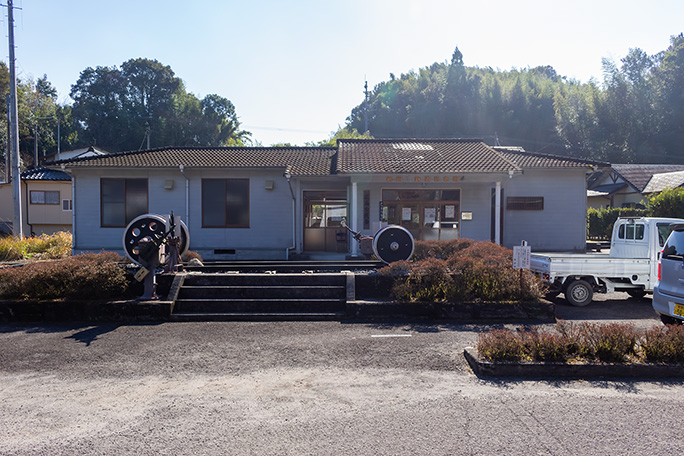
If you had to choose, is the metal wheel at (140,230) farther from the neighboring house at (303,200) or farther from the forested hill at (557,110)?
the forested hill at (557,110)

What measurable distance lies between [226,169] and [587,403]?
556 inches

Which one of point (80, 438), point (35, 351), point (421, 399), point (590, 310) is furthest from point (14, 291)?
point (590, 310)

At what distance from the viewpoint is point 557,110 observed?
51344 mm

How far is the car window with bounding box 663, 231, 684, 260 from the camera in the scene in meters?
7.03

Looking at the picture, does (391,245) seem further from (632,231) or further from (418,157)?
(418,157)

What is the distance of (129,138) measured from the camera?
54469 mm

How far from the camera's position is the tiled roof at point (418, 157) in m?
15.9

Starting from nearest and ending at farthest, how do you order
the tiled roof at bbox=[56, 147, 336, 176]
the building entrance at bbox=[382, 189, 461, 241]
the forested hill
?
the tiled roof at bbox=[56, 147, 336, 176]
the building entrance at bbox=[382, 189, 461, 241]
the forested hill

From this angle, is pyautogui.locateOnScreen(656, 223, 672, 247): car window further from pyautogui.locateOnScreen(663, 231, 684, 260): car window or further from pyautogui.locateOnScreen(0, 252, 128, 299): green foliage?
pyautogui.locateOnScreen(0, 252, 128, 299): green foliage

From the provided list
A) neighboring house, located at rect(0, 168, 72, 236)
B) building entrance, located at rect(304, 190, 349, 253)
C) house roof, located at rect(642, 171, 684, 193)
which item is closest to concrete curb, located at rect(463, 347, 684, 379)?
building entrance, located at rect(304, 190, 349, 253)

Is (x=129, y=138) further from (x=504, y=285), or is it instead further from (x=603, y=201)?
(x=504, y=285)

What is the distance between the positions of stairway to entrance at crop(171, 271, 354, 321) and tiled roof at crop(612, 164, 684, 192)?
3000 centimetres

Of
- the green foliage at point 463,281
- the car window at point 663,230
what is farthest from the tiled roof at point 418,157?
the green foliage at point 463,281

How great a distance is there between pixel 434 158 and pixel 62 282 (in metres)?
12.6
